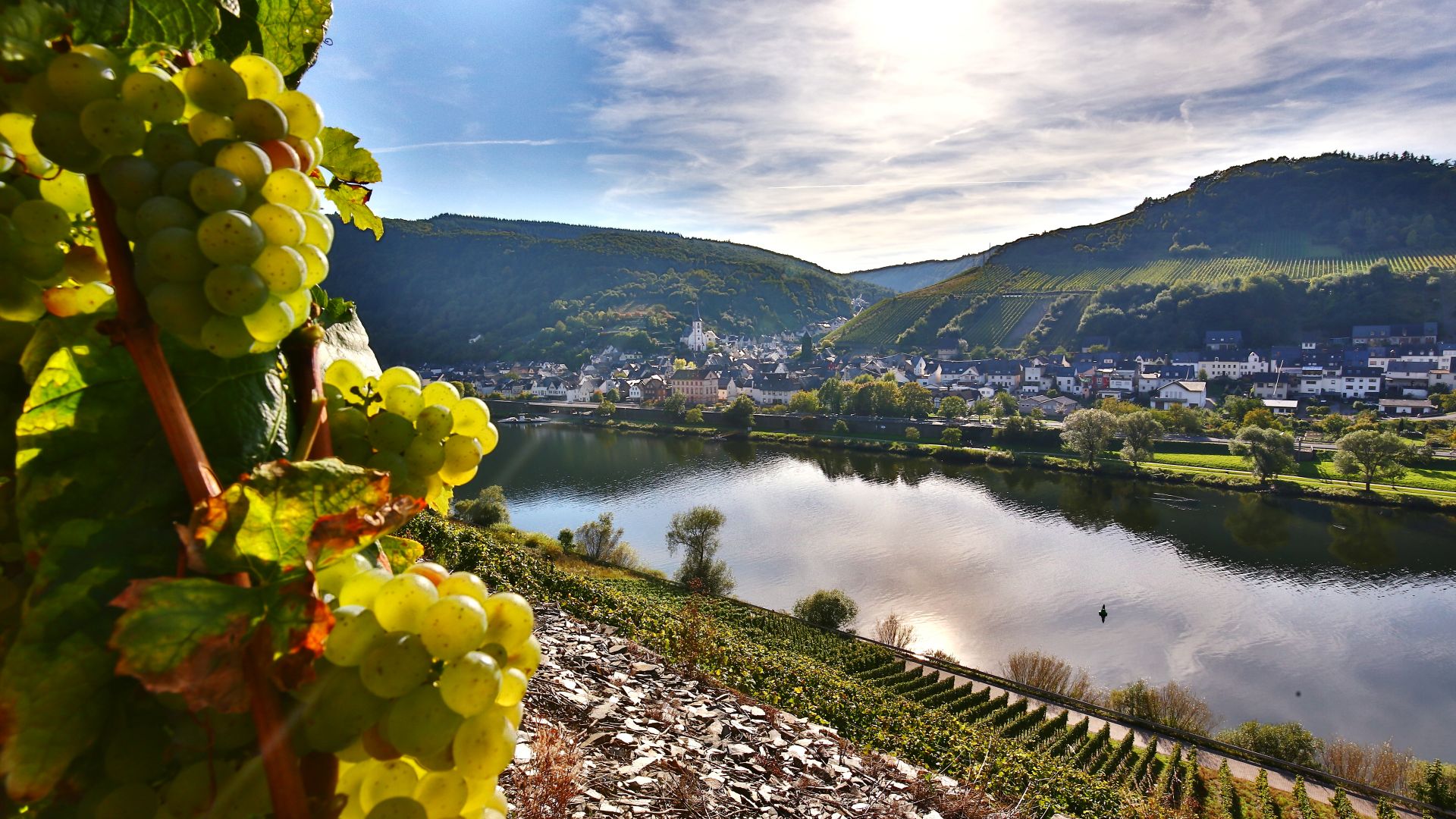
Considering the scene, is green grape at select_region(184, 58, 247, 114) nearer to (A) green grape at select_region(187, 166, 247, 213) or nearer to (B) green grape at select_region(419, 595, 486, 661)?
(A) green grape at select_region(187, 166, 247, 213)

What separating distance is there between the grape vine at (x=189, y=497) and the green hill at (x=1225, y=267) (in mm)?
85772

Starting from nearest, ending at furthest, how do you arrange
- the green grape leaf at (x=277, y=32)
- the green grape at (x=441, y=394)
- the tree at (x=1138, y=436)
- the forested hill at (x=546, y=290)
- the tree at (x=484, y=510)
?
the green grape leaf at (x=277, y=32), the green grape at (x=441, y=394), the tree at (x=484, y=510), the tree at (x=1138, y=436), the forested hill at (x=546, y=290)

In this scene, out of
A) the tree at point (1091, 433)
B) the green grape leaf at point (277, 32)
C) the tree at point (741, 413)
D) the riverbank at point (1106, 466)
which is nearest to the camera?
the green grape leaf at point (277, 32)

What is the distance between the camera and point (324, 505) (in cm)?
45

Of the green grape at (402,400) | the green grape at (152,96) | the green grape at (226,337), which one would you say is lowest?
the green grape at (402,400)

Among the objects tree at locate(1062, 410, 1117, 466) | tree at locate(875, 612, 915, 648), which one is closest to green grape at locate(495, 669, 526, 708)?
tree at locate(875, 612, 915, 648)

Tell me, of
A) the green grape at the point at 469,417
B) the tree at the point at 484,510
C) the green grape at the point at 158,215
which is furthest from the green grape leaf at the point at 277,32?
the tree at the point at 484,510

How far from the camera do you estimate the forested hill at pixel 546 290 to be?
104125 millimetres

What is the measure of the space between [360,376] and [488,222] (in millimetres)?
168668

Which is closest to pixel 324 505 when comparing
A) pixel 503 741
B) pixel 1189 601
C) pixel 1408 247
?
pixel 503 741

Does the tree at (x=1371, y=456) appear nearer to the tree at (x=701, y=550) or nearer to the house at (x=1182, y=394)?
the house at (x=1182, y=394)

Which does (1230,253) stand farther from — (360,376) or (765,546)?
(360,376)

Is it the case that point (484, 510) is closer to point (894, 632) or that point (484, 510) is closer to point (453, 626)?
point (894, 632)

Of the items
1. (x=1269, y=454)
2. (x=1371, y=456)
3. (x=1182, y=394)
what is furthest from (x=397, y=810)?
(x=1182, y=394)
